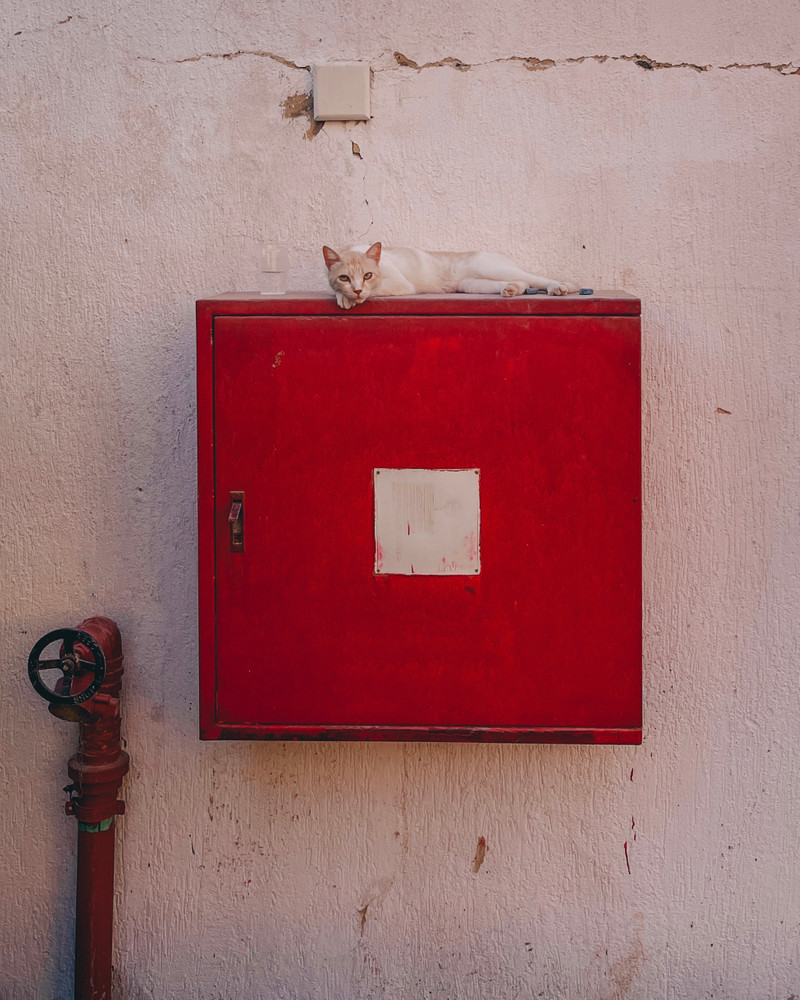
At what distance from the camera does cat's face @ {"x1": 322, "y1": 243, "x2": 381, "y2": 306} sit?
1456 millimetres

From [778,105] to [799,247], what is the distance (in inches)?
11.4

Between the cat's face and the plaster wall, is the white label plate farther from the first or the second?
the plaster wall

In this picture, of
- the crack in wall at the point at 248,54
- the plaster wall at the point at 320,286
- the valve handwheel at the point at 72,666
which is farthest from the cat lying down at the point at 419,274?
the valve handwheel at the point at 72,666

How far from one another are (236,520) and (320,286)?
58 cm

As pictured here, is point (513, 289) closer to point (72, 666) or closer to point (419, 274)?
point (419, 274)

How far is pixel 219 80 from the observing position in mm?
1744

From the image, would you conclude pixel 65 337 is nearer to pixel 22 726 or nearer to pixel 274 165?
pixel 274 165

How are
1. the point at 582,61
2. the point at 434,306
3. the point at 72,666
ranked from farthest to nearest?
the point at 582,61
the point at 72,666
the point at 434,306

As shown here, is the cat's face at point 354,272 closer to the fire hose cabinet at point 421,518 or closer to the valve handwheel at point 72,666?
the fire hose cabinet at point 421,518

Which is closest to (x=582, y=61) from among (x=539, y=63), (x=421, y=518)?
(x=539, y=63)

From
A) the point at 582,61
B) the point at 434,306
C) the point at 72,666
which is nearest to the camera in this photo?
the point at 434,306

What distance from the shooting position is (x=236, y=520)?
149 cm

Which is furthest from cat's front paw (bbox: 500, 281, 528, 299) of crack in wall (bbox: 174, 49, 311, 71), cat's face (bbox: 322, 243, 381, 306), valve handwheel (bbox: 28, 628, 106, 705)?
valve handwheel (bbox: 28, 628, 106, 705)

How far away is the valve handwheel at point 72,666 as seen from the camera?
1.58 m
